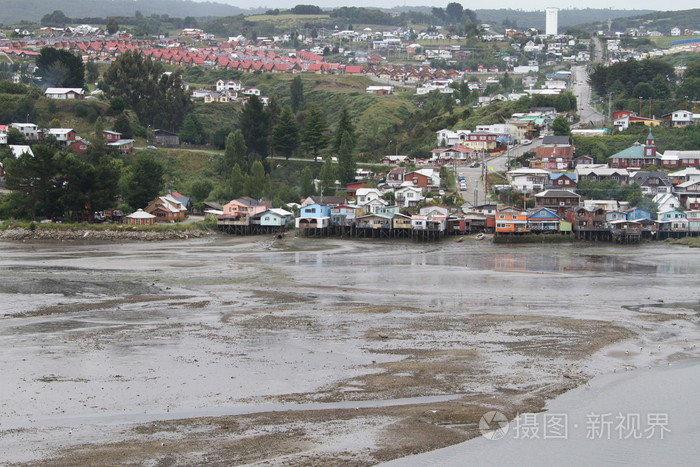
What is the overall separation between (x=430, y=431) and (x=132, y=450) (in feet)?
17.0

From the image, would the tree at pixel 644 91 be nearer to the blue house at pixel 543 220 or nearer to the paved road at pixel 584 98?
the paved road at pixel 584 98

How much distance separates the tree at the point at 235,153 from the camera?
57.7 metres

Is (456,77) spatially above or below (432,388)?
above

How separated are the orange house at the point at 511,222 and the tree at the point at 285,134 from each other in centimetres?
2153

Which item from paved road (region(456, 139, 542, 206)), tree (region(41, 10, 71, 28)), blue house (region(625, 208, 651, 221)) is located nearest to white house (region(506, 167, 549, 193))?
paved road (region(456, 139, 542, 206))

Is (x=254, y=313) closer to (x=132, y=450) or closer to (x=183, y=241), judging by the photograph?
(x=132, y=450)

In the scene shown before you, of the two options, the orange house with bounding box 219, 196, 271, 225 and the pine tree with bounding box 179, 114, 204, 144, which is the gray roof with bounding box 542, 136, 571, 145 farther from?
the pine tree with bounding box 179, 114, 204, 144

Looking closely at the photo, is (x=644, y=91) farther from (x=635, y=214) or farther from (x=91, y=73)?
(x=91, y=73)

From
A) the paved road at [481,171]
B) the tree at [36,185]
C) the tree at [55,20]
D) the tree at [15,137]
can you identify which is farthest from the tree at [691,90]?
the tree at [55,20]

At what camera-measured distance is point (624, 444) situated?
619 inches

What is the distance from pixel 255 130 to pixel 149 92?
12582 millimetres

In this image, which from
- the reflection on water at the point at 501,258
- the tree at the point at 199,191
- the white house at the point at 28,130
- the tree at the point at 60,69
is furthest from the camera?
the tree at the point at 60,69

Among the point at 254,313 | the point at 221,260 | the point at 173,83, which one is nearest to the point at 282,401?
the point at 254,313

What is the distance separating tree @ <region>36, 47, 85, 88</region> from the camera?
7362 cm
